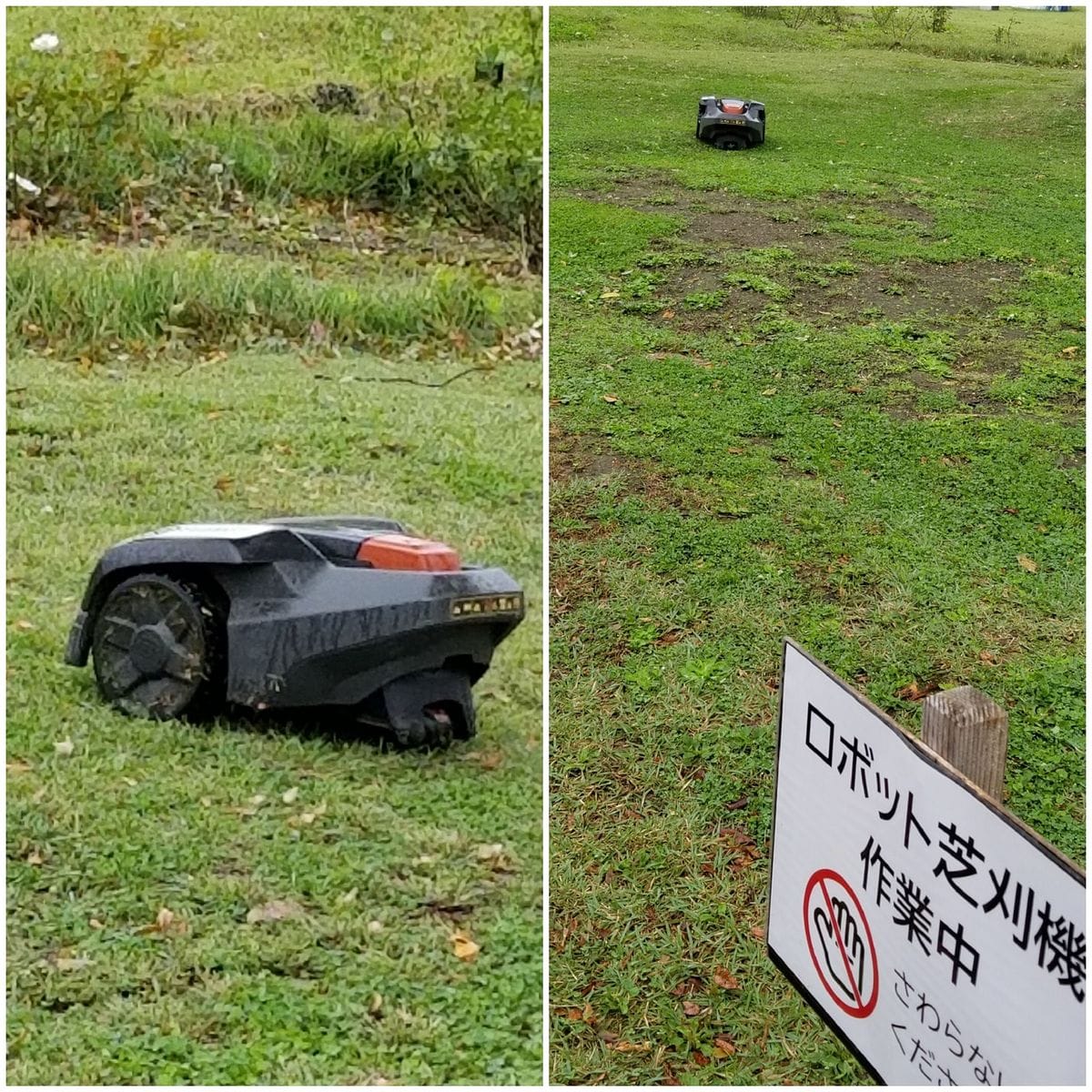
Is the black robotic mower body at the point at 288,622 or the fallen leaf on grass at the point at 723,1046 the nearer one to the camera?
the black robotic mower body at the point at 288,622

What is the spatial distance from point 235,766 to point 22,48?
3.21ft

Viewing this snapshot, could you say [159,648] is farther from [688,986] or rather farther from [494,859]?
[688,986]

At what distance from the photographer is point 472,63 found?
178cm

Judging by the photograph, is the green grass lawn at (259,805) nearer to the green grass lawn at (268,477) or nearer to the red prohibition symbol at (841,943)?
the green grass lawn at (268,477)

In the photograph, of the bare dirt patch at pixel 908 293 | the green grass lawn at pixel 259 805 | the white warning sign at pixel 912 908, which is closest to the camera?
the white warning sign at pixel 912 908

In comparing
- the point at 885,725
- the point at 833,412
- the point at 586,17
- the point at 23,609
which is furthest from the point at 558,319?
the point at 885,725

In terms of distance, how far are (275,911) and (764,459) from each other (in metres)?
2.15

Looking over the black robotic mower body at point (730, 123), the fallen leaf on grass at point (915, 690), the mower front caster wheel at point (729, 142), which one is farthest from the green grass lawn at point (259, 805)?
the mower front caster wheel at point (729, 142)

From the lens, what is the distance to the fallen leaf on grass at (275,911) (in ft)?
5.03

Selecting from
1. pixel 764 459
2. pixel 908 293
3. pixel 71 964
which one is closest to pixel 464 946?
pixel 71 964

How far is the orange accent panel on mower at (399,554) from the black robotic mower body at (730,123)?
407cm

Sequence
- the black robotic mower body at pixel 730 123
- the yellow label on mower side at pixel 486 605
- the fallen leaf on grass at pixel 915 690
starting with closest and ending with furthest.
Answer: the yellow label on mower side at pixel 486 605 → the fallen leaf on grass at pixel 915 690 → the black robotic mower body at pixel 730 123

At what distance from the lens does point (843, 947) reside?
3.95ft

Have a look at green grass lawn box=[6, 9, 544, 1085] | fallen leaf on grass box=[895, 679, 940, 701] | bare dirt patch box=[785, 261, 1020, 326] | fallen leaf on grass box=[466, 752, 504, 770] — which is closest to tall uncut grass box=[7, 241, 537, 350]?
green grass lawn box=[6, 9, 544, 1085]
